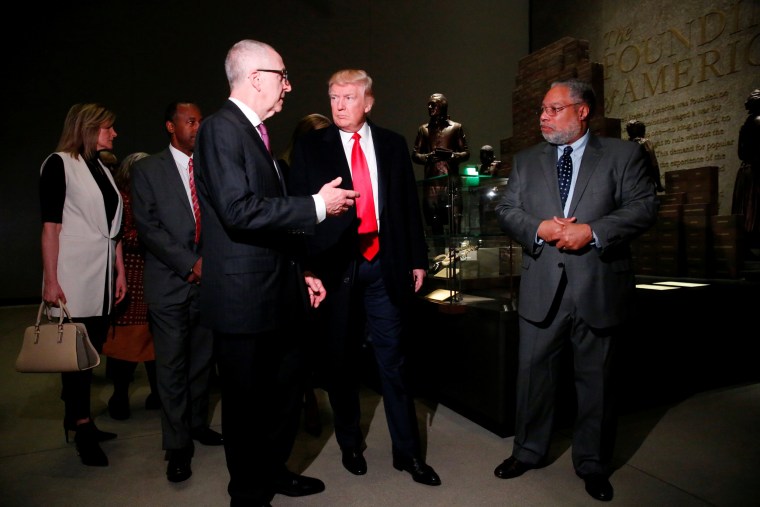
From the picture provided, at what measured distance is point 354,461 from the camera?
87.9 inches

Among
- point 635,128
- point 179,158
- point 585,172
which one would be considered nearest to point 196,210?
point 179,158

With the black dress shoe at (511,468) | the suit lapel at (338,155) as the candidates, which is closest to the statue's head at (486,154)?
the suit lapel at (338,155)

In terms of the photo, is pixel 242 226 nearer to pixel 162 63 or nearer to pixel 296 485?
pixel 296 485

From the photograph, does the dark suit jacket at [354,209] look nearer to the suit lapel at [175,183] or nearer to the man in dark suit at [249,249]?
the man in dark suit at [249,249]

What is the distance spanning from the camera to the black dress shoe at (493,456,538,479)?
2.15 metres

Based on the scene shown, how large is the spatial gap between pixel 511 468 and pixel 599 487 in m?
0.34

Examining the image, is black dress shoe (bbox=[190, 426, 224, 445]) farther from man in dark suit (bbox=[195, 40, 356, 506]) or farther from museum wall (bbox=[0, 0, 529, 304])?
museum wall (bbox=[0, 0, 529, 304])

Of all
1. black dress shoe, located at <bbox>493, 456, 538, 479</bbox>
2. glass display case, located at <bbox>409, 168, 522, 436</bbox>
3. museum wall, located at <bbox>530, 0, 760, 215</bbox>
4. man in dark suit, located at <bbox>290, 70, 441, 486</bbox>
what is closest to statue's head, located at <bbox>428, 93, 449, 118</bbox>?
glass display case, located at <bbox>409, 168, 522, 436</bbox>

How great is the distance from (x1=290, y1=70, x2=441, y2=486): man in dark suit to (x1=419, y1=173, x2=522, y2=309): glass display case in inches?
25.5

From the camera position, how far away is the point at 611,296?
6.57ft

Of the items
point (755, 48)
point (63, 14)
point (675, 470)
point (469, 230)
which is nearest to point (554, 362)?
point (675, 470)

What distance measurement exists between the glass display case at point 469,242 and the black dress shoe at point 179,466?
1540 mm

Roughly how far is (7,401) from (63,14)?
262 inches

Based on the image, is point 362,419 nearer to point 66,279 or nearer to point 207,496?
point 207,496
